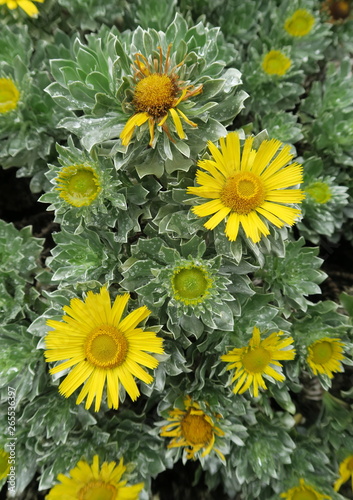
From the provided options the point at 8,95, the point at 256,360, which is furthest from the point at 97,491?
the point at 8,95

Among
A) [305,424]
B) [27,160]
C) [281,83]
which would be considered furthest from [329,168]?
[27,160]

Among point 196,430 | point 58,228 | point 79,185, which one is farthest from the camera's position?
point 58,228

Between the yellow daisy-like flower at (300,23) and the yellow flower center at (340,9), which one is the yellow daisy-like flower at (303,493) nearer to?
the yellow daisy-like flower at (300,23)

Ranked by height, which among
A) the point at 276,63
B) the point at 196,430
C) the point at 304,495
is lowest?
the point at 304,495

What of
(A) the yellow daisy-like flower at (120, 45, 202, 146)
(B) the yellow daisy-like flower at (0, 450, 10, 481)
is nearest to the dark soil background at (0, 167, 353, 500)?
(B) the yellow daisy-like flower at (0, 450, 10, 481)

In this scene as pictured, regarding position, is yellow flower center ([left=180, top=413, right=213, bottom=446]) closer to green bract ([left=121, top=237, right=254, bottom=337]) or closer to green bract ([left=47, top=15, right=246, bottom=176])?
green bract ([left=121, top=237, right=254, bottom=337])

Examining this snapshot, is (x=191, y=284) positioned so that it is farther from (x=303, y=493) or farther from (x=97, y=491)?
(x=303, y=493)
